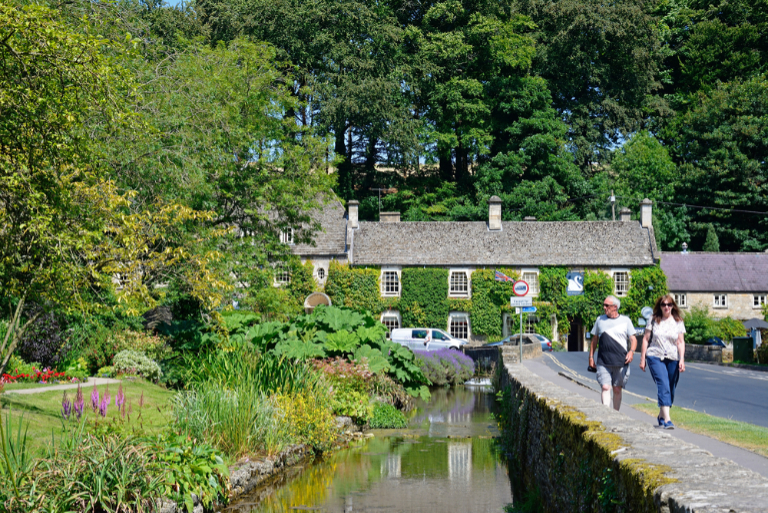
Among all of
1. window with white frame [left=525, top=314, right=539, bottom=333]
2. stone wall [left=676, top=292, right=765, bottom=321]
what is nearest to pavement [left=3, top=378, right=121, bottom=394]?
window with white frame [left=525, top=314, right=539, bottom=333]

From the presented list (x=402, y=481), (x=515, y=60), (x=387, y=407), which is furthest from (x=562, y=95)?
(x=402, y=481)

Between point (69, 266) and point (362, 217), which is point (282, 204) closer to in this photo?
point (69, 266)

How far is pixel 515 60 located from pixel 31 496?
52010mm

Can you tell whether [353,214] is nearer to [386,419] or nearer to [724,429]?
[386,419]

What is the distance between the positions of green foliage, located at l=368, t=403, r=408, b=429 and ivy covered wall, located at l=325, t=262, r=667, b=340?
90.4 ft

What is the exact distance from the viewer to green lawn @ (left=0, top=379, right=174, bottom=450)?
407 inches

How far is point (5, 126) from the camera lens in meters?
9.59

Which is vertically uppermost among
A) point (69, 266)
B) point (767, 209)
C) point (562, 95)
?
point (562, 95)

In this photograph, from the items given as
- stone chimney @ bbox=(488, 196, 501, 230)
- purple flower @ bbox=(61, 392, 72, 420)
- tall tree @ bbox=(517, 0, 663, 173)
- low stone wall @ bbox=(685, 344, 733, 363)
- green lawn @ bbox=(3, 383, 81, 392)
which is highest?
tall tree @ bbox=(517, 0, 663, 173)

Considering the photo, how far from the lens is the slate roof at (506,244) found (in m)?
45.8

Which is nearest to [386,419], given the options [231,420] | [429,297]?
[231,420]

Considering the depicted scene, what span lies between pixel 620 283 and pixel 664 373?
36958 millimetres

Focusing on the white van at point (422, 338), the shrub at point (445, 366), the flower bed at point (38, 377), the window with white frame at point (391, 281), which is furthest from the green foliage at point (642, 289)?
the flower bed at point (38, 377)

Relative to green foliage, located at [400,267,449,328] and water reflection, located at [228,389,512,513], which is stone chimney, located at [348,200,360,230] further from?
water reflection, located at [228,389,512,513]
